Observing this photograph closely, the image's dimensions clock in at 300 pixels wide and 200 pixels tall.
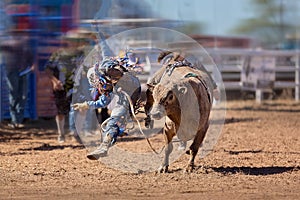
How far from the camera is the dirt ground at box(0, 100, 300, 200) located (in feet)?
24.9

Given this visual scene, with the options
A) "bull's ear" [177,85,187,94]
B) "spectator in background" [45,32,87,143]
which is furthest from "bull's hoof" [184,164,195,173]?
"spectator in background" [45,32,87,143]

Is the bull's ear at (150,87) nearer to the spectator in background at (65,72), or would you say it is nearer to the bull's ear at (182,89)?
the bull's ear at (182,89)

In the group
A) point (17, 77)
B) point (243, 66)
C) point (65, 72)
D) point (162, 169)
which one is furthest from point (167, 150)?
point (243, 66)

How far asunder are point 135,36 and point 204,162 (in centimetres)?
1057

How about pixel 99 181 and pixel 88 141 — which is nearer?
pixel 99 181

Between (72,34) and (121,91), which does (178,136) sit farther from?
(72,34)

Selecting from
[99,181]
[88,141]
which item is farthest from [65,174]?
[88,141]

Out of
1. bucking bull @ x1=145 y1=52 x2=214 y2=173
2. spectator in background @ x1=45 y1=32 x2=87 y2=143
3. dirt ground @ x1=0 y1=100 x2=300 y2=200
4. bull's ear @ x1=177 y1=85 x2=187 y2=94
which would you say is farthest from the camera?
spectator in background @ x1=45 y1=32 x2=87 y2=143

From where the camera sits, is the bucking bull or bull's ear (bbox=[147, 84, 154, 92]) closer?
the bucking bull

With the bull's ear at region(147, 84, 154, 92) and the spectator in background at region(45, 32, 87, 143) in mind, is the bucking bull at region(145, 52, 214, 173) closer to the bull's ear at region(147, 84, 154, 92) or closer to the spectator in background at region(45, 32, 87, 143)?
the bull's ear at region(147, 84, 154, 92)

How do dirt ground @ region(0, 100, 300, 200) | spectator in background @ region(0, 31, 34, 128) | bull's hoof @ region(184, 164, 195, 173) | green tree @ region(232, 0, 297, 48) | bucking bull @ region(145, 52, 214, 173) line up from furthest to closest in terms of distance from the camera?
green tree @ region(232, 0, 297, 48), spectator in background @ region(0, 31, 34, 128), bull's hoof @ region(184, 164, 195, 173), bucking bull @ region(145, 52, 214, 173), dirt ground @ region(0, 100, 300, 200)

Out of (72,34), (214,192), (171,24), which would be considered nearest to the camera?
(214,192)

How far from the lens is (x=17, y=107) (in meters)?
15.2

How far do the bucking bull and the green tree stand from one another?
130 ft
